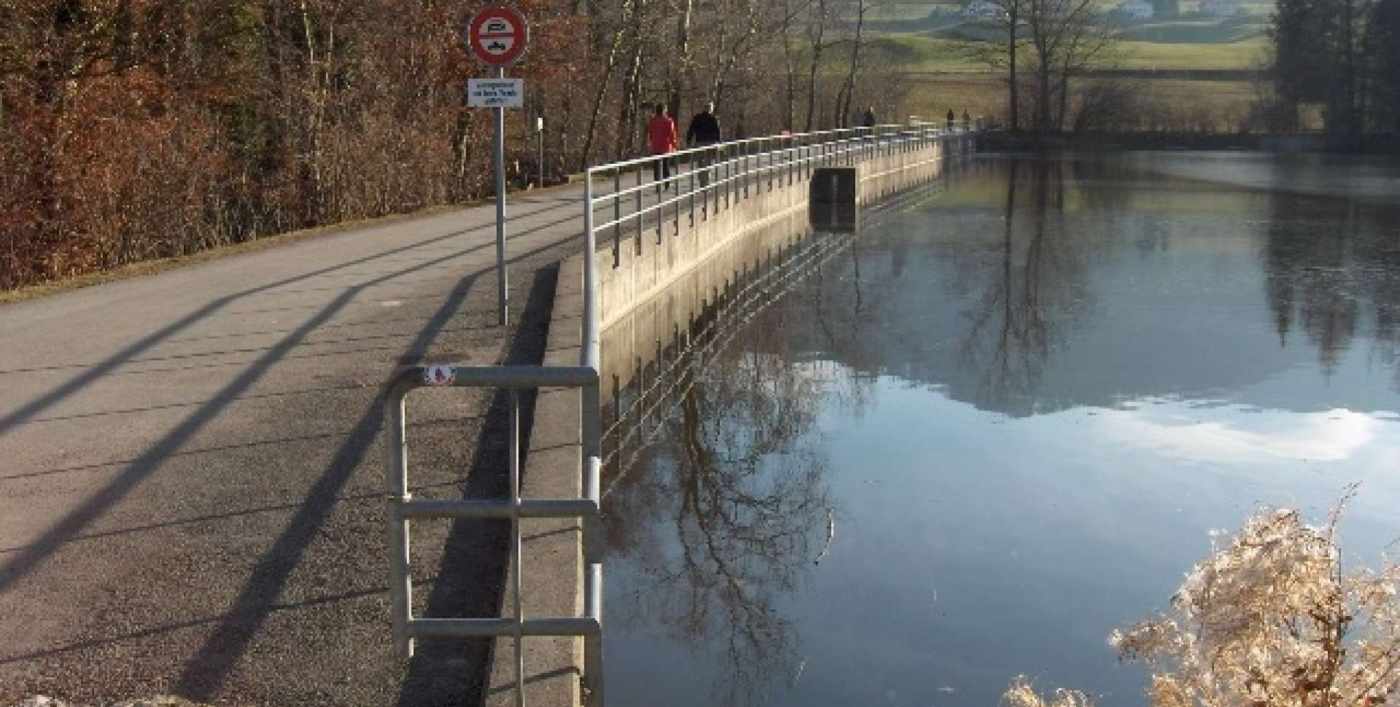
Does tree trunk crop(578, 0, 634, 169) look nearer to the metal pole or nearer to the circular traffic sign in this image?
Answer: the metal pole

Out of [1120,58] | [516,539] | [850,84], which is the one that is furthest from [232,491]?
[1120,58]

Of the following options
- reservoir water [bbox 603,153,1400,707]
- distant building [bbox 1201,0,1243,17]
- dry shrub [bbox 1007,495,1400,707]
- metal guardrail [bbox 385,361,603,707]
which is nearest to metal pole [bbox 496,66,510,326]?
reservoir water [bbox 603,153,1400,707]

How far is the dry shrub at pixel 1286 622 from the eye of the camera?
13.4 feet

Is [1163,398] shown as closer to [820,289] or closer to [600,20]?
[820,289]

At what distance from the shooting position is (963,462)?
36.6 feet

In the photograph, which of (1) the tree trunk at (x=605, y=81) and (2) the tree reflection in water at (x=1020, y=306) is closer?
(2) the tree reflection in water at (x=1020, y=306)

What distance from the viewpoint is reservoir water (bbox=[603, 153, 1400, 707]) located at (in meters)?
7.53

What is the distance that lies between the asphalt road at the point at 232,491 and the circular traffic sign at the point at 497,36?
6.94 ft

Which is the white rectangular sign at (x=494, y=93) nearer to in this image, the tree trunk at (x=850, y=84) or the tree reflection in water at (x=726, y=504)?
the tree reflection in water at (x=726, y=504)

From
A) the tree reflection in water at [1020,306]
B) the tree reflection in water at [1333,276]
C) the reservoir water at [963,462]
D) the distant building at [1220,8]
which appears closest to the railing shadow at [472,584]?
the reservoir water at [963,462]

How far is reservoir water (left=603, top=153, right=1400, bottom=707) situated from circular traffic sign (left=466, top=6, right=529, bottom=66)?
275 centimetres

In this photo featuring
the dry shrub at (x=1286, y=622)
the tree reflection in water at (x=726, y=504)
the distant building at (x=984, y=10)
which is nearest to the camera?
the dry shrub at (x=1286, y=622)

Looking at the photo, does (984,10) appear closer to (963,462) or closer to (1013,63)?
(1013,63)

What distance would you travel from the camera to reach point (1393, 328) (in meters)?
17.3
